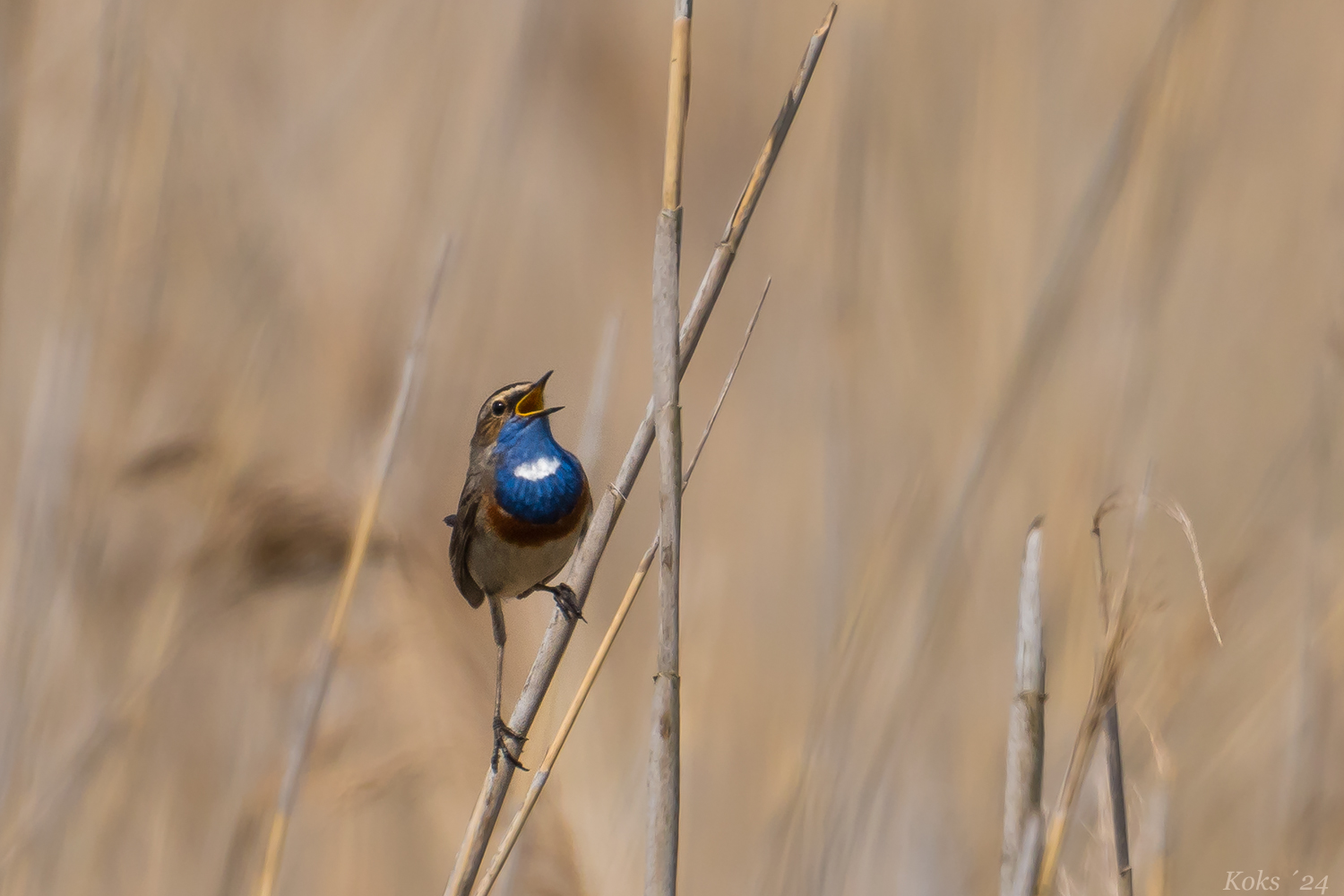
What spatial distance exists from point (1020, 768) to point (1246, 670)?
1.42m

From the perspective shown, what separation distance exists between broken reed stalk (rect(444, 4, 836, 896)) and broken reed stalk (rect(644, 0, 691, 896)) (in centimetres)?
9

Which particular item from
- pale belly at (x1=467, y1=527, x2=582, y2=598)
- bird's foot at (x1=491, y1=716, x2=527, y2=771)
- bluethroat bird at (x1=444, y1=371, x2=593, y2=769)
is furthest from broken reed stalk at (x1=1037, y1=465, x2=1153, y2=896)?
pale belly at (x1=467, y1=527, x2=582, y2=598)

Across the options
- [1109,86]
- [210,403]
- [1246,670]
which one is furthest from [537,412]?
[1109,86]

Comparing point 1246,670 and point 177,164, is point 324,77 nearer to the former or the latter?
point 177,164

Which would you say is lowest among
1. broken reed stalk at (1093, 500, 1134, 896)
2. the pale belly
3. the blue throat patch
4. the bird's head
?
broken reed stalk at (1093, 500, 1134, 896)

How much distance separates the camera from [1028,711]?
4.21ft

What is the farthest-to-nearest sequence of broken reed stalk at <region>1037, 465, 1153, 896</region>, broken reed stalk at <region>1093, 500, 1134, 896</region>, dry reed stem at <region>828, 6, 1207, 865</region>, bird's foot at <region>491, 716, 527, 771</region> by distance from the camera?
dry reed stem at <region>828, 6, 1207, 865</region>, bird's foot at <region>491, 716, 527, 771</region>, broken reed stalk at <region>1093, 500, 1134, 896</region>, broken reed stalk at <region>1037, 465, 1153, 896</region>

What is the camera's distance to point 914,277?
325cm

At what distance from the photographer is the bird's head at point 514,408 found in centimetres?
239

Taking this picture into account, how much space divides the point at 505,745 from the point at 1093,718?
1.10m

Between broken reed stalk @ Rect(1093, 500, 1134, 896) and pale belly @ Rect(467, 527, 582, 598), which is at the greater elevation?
pale belly @ Rect(467, 527, 582, 598)
